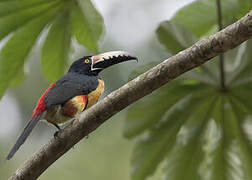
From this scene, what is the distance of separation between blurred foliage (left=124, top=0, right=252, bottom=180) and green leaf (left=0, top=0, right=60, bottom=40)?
35.0 inches

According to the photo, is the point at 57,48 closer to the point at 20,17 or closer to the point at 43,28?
the point at 43,28

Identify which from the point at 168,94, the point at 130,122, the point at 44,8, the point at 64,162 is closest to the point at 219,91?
the point at 168,94

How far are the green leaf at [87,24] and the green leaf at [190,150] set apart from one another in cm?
96

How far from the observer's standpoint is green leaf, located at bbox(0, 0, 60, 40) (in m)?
3.72

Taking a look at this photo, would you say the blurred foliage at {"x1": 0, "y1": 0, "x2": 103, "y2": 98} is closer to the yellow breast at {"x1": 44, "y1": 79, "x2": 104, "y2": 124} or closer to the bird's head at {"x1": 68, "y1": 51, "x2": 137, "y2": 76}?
the bird's head at {"x1": 68, "y1": 51, "x2": 137, "y2": 76}

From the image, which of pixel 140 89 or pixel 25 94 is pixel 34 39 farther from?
pixel 25 94

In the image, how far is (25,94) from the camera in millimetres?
11797

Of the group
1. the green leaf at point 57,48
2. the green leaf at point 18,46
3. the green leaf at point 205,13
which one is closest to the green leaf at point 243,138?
the green leaf at point 205,13

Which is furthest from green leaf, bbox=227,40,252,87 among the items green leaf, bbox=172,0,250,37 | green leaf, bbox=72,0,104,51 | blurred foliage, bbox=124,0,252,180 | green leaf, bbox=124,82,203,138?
green leaf, bbox=72,0,104,51

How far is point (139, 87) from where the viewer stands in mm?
2779

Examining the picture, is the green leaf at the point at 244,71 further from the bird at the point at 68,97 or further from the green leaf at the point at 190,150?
the bird at the point at 68,97

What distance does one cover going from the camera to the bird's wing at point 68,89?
11.1 feet

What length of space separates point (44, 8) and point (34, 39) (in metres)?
0.26

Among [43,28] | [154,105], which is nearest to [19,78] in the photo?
[43,28]
